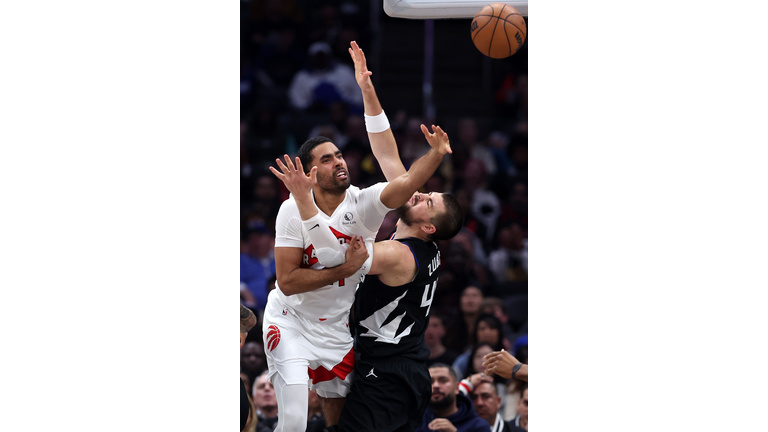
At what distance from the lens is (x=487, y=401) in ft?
17.1

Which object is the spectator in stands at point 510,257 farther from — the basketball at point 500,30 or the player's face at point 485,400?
the basketball at point 500,30

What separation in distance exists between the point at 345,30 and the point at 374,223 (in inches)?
160

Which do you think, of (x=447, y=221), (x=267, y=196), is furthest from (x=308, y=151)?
(x=267, y=196)

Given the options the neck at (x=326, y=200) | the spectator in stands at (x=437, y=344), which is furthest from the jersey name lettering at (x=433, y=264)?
the spectator in stands at (x=437, y=344)

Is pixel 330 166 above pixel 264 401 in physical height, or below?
above

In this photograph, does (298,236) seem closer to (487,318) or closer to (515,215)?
(487,318)

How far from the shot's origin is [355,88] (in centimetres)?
739

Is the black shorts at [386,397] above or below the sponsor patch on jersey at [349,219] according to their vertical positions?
below

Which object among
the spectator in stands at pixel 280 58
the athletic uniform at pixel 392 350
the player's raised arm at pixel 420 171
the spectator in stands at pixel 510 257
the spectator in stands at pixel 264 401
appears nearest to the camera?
the player's raised arm at pixel 420 171

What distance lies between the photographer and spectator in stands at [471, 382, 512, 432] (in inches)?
203

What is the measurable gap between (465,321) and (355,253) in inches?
98.9

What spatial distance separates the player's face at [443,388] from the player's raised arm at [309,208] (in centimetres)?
184

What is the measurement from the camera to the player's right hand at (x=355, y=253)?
3.70m

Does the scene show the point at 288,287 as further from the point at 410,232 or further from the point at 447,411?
the point at 447,411
